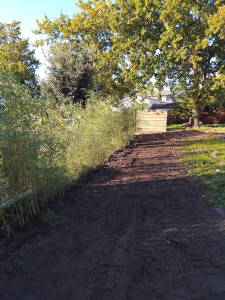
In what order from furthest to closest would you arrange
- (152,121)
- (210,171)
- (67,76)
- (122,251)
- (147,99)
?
1. (147,99)
2. (152,121)
3. (67,76)
4. (210,171)
5. (122,251)

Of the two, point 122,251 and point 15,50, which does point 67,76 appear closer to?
point 122,251

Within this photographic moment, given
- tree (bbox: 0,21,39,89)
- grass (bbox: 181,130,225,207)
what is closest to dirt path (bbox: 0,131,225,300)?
grass (bbox: 181,130,225,207)

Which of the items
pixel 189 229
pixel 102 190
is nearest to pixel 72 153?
pixel 102 190

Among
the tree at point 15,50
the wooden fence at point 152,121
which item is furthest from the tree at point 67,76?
the tree at point 15,50

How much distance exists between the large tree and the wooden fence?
7.38ft

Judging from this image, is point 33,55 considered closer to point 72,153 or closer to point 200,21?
point 200,21

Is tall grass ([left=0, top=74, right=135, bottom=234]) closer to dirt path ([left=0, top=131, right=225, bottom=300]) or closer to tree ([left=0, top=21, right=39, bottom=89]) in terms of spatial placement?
dirt path ([left=0, top=131, right=225, bottom=300])

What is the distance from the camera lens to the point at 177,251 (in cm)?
261

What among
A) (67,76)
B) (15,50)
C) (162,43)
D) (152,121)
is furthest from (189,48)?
(15,50)

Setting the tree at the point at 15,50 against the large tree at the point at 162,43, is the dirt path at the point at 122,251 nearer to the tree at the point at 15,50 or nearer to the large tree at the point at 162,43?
the large tree at the point at 162,43

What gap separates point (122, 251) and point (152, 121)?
15520 millimetres

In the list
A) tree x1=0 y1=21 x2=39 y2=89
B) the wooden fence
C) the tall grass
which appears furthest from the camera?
tree x1=0 y1=21 x2=39 y2=89

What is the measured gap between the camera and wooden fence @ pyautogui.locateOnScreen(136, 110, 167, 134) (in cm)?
1722

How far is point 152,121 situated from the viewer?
17.5m
